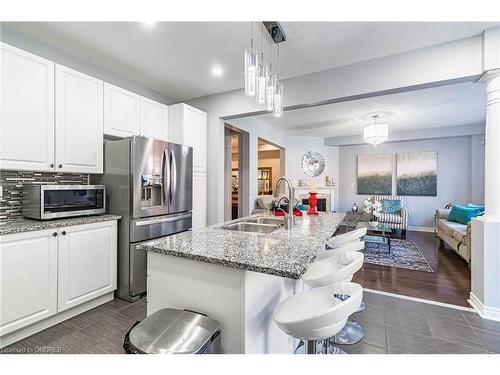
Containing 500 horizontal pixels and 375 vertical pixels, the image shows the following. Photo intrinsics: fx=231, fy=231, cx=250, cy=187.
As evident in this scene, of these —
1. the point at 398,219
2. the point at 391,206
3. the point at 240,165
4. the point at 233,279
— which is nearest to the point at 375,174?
the point at 391,206

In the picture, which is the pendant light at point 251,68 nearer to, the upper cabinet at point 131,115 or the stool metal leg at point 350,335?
the upper cabinet at point 131,115

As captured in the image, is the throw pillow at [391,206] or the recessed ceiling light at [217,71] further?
the throw pillow at [391,206]

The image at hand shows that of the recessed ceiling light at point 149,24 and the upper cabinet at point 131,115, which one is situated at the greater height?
the recessed ceiling light at point 149,24

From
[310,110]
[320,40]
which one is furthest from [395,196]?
[320,40]

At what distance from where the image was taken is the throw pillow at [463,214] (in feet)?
13.8

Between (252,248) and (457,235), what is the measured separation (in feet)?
13.5

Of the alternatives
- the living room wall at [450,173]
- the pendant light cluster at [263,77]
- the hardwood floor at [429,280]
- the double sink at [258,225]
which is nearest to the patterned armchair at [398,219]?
the living room wall at [450,173]

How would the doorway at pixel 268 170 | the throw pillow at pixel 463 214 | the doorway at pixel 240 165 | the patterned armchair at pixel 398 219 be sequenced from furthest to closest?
the doorway at pixel 268 170 < the patterned armchair at pixel 398 219 < the doorway at pixel 240 165 < the throw pillow at pixel 463 214

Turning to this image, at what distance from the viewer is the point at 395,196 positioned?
651 cm

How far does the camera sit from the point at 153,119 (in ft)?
10.0

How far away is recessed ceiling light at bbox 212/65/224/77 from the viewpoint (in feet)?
8.93

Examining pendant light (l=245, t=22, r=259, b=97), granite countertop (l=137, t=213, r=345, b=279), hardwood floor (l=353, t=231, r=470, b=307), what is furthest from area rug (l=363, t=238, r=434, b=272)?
pendant light (l=245, t=22, r=259, b=97)

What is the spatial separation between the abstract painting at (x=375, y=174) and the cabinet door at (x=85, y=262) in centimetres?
667
